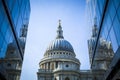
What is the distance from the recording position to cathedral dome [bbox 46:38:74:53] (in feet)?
313

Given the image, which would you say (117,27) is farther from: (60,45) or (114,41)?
(60,45)

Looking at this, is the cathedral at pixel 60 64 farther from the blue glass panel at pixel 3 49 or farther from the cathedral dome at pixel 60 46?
the blue glass panel at pixel 3 49

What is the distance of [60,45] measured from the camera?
319 ft

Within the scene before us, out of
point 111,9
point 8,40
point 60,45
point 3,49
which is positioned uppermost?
point 60,45

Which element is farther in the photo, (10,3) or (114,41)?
(10,3)

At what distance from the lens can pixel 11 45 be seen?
21.0m

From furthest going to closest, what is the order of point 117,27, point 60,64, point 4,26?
point 60,64, point 4,26, point 117,27

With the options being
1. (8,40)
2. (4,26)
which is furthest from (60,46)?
(4,26)

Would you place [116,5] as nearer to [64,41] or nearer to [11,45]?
[11,45]

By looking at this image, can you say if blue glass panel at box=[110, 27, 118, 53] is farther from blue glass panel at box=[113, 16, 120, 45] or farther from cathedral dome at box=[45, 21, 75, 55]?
cathedral dome at box=[45, 21, 75, 55]

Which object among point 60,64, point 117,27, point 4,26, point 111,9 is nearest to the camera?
point 117,27

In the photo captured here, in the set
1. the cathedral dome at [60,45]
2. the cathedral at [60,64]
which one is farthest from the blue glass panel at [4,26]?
the cathedral dome at [60,45]

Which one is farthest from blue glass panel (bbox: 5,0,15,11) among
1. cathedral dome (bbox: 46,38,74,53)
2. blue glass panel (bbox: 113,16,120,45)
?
cathedral dome (bbox: 46,38,74,53)

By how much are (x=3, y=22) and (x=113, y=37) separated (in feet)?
28.7
